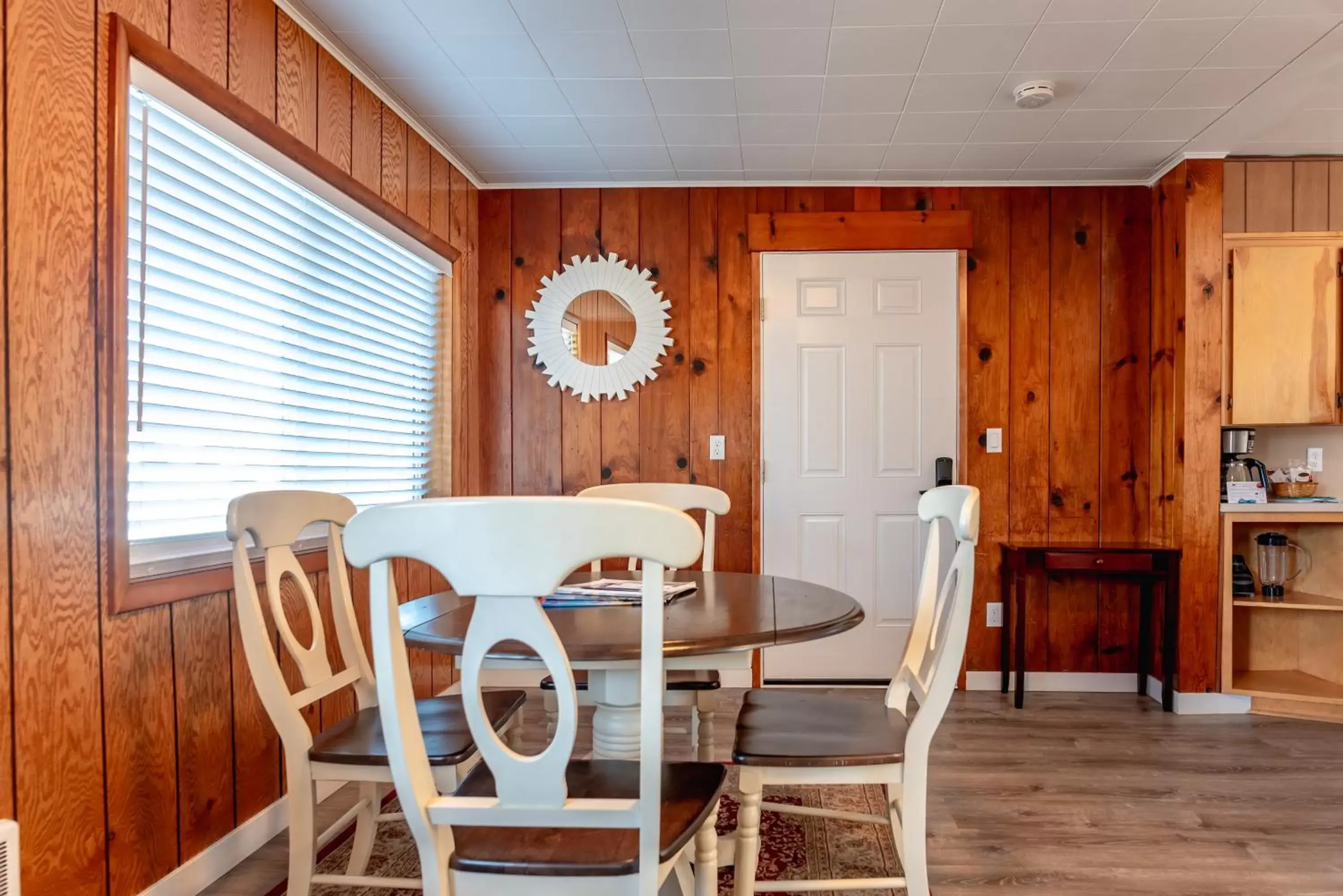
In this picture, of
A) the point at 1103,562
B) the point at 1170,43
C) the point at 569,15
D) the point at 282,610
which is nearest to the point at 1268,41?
the point at 1170,43

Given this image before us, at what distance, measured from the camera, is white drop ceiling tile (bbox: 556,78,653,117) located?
9.56ft

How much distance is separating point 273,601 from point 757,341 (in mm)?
2646

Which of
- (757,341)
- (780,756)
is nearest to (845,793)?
(780,756)

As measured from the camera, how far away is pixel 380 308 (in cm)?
318

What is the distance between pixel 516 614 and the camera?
113 cm

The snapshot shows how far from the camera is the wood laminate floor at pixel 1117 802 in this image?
214 cm

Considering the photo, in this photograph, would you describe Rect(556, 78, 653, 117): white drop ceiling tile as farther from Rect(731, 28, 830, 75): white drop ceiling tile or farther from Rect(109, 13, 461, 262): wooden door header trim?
Rect(109, 13, 461, 262): wooden door header trim

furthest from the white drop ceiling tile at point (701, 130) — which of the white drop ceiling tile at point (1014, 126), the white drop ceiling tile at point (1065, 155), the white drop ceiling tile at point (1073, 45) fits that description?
the white drop ceiling tile at point (1065, 155)

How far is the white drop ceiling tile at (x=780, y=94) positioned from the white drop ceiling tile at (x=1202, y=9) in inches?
38.4

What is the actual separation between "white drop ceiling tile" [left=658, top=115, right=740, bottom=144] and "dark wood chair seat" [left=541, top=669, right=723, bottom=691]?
1.99 metres

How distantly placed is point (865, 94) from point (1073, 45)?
656mm

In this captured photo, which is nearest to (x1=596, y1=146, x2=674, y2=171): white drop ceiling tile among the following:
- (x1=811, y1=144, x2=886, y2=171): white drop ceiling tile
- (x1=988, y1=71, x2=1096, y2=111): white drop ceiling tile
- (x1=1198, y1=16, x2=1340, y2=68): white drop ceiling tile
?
(x1=811, y1=144, x2=886, y2=171): white drop ceiling tile

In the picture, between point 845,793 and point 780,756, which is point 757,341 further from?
point 780,756

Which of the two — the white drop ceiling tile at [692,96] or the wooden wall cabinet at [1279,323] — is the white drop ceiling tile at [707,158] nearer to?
the white drop ceiling tile at [692,96]
